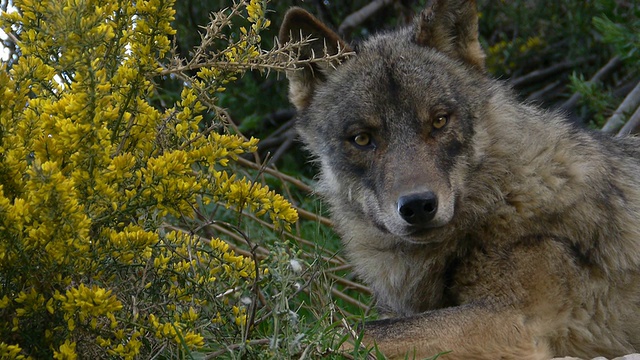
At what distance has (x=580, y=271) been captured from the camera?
13.2ft

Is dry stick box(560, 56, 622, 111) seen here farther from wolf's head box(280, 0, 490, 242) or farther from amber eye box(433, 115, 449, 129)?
amber eye box(433, 115, 449, 129)

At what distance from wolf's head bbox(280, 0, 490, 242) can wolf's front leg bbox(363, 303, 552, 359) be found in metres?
0.44

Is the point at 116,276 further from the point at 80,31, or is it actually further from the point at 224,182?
the point at 80,31

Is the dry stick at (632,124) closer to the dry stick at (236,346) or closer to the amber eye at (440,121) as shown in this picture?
the amber eye at (440,121)

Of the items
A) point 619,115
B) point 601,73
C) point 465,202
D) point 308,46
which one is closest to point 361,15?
point 601,73

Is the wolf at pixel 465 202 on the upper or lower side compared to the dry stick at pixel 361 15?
lower

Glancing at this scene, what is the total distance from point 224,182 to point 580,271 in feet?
6.24

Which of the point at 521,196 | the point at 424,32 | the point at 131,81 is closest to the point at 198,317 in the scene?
the point at 131,81

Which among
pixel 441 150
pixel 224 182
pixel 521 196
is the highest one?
pixel 224 182

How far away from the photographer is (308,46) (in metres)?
4.62

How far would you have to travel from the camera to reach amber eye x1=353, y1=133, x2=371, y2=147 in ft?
14.0

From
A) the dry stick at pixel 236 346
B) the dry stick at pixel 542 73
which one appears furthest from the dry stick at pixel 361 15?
the dry stick at pixel 236 346

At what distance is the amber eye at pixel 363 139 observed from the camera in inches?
168

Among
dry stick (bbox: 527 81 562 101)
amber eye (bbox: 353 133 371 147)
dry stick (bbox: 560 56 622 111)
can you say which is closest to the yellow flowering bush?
amber eye (bbox: 353 133 371 147)
